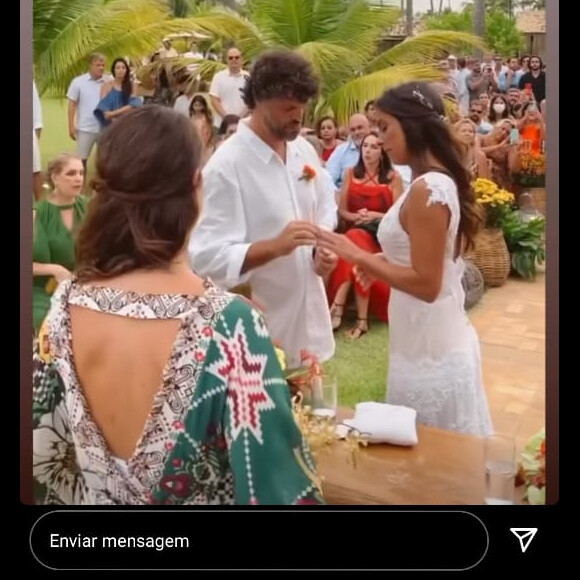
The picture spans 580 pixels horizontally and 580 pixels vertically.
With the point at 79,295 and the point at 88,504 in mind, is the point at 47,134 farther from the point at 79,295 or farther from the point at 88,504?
the point at 88,504

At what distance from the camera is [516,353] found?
1398 mm

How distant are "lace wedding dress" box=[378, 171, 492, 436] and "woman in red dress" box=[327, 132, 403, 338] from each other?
0.02 metres

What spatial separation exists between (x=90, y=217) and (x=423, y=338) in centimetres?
51

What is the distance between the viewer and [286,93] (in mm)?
1401

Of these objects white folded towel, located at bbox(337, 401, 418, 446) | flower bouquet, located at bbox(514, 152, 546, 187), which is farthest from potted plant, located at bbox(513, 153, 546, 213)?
white folded towel, located at bbox(337, 401, 418, 446)

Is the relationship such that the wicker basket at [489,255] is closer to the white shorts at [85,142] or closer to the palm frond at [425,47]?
the palm frond at [425,47]

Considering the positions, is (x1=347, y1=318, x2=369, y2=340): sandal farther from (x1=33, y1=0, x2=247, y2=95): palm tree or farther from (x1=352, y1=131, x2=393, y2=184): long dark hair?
(x1=33, y1=0, x2=247, y2=95): palm tree

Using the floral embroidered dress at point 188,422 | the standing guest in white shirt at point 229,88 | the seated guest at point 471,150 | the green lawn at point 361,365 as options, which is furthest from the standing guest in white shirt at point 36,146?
the seated guest at point 471,150

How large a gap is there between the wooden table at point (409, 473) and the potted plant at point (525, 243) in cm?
26

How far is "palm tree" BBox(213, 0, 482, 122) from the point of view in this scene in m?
1.38
